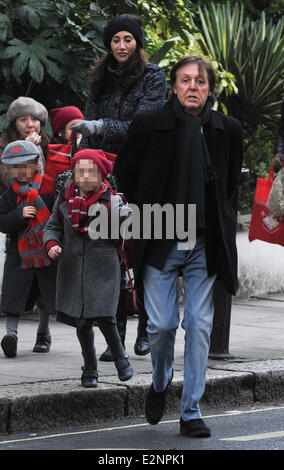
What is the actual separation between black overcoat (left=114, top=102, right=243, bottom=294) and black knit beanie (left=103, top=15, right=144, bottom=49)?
1.51m

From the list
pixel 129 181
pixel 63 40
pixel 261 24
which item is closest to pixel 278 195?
pixel 63 40

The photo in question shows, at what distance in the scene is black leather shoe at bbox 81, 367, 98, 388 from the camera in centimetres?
605

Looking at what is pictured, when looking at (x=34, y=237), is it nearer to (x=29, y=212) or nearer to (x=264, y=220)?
(x=29, y=212)

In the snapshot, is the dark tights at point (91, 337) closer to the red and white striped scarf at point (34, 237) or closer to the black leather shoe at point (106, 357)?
the black leather shoe at point (106, 357)

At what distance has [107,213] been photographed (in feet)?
20.0

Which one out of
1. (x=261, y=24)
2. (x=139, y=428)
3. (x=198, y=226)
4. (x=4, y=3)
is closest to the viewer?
(x=198, y=226)

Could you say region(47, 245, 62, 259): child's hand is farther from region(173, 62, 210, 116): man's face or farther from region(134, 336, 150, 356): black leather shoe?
region(134, 336, 150, 356): black leather shoe

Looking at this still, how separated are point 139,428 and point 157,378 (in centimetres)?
38

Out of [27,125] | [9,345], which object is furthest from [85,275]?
[27,125]

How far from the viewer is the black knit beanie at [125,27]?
6949mm

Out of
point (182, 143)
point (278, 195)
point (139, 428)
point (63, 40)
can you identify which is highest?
point (63, 40)

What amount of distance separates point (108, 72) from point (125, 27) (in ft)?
1.00

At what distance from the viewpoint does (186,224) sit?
5.41 m

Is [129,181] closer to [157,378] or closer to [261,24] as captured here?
[157,378]
